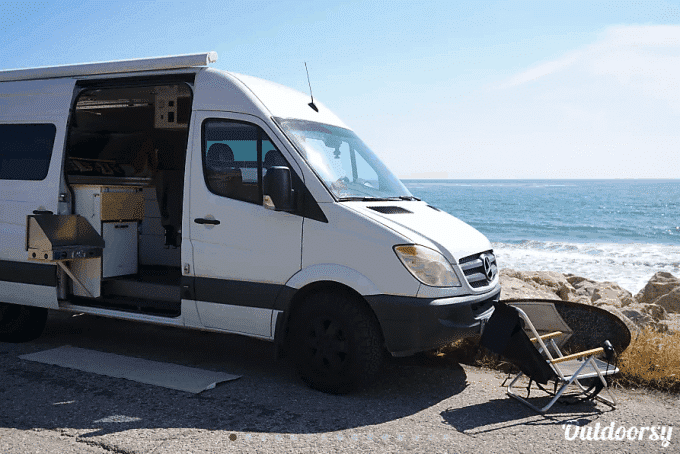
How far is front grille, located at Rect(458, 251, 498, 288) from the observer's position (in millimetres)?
5453

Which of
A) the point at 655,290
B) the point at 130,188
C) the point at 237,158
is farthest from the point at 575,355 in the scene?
→ the point at 655,290

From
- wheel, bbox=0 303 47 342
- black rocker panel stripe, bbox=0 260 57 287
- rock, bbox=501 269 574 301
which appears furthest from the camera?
rock, bbox=501 269 574 301

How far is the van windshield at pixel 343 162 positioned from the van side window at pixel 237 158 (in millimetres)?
250

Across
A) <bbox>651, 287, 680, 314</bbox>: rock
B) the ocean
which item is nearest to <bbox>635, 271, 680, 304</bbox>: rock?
<bbox>651, 287, 680, 314</bbox>: rock

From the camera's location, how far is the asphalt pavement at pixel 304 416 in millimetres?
4461

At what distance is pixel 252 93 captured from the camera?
5.90m

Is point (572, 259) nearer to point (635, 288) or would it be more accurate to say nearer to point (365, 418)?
point (635, 288)

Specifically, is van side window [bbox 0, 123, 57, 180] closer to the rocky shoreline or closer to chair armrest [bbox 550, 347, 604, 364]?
chair armrest [bbox 550, 347, 604, 364]

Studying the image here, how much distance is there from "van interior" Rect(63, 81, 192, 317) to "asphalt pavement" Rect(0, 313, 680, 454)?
89cm

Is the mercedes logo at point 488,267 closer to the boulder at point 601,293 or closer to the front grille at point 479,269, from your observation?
the front grille at point 479,269

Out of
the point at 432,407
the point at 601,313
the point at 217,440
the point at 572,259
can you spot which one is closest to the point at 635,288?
the point at 572,259

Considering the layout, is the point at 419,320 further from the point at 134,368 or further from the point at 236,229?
the point at 134,368

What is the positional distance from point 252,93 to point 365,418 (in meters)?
2.92

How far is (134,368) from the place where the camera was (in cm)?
621
